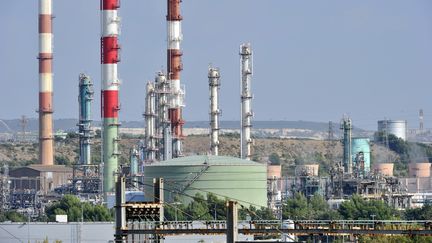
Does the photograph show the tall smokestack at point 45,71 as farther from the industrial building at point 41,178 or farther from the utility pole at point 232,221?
the utility pole at point 232,221

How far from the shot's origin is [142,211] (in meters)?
48.0

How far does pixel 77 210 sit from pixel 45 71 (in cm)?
1594

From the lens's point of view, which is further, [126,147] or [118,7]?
[126,147]

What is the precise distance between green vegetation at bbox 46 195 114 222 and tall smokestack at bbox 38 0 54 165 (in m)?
10.4

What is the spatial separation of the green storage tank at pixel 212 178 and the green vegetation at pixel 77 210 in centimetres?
277

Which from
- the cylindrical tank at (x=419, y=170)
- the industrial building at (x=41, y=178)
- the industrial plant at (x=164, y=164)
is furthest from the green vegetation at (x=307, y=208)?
the cylindrical tank at (x=419, y=170)

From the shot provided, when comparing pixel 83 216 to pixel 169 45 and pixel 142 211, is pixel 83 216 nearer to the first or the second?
pixel 169 45

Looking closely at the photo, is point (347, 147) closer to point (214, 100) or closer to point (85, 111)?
point (214, 100)

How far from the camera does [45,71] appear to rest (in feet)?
353

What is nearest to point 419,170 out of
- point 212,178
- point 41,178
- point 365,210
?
point 41,178

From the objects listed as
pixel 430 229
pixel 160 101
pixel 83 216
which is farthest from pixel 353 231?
pixel 160 101

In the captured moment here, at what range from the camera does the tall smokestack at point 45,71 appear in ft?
353

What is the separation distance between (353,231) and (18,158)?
12265 cm

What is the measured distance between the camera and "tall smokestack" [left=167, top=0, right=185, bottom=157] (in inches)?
3868
